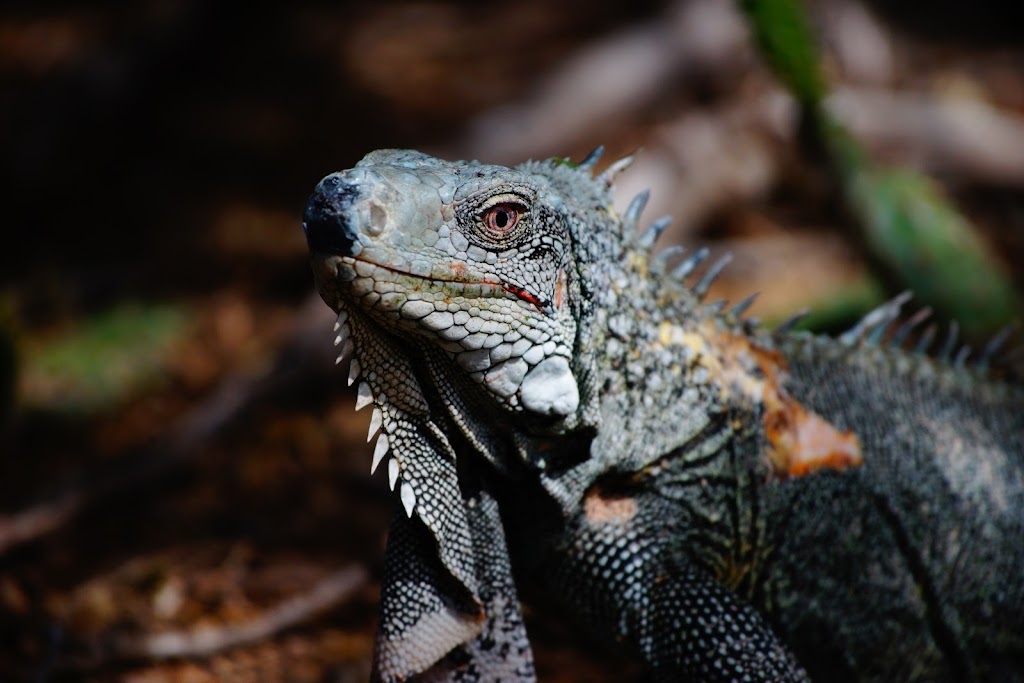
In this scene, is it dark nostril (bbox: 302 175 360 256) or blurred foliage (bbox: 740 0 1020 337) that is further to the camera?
blurred foliage (bbox: 740 0 1020 337)

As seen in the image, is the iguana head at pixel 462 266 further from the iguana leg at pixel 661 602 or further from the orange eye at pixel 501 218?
the iguana leg at pixel 661 602

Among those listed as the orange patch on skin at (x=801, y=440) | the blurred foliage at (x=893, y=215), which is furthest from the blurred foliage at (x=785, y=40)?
the orange patch on skin at (x=801, y=440)

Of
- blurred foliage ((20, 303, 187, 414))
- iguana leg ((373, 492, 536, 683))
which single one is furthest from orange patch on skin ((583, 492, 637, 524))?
blurred foliage ((20, 303, 187, 414))

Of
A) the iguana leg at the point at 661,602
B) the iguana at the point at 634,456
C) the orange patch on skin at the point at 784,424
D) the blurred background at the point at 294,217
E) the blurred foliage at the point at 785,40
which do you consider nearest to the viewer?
the iguana at the point at 634,456

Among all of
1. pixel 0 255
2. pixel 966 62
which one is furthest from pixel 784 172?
pixel 0 255

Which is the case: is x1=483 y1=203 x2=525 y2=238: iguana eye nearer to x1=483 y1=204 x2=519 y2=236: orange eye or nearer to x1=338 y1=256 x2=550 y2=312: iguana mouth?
x1=483 y1=204 x2=519 y2=236: orange eye

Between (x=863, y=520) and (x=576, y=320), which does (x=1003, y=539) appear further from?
(x=576, y=320)
